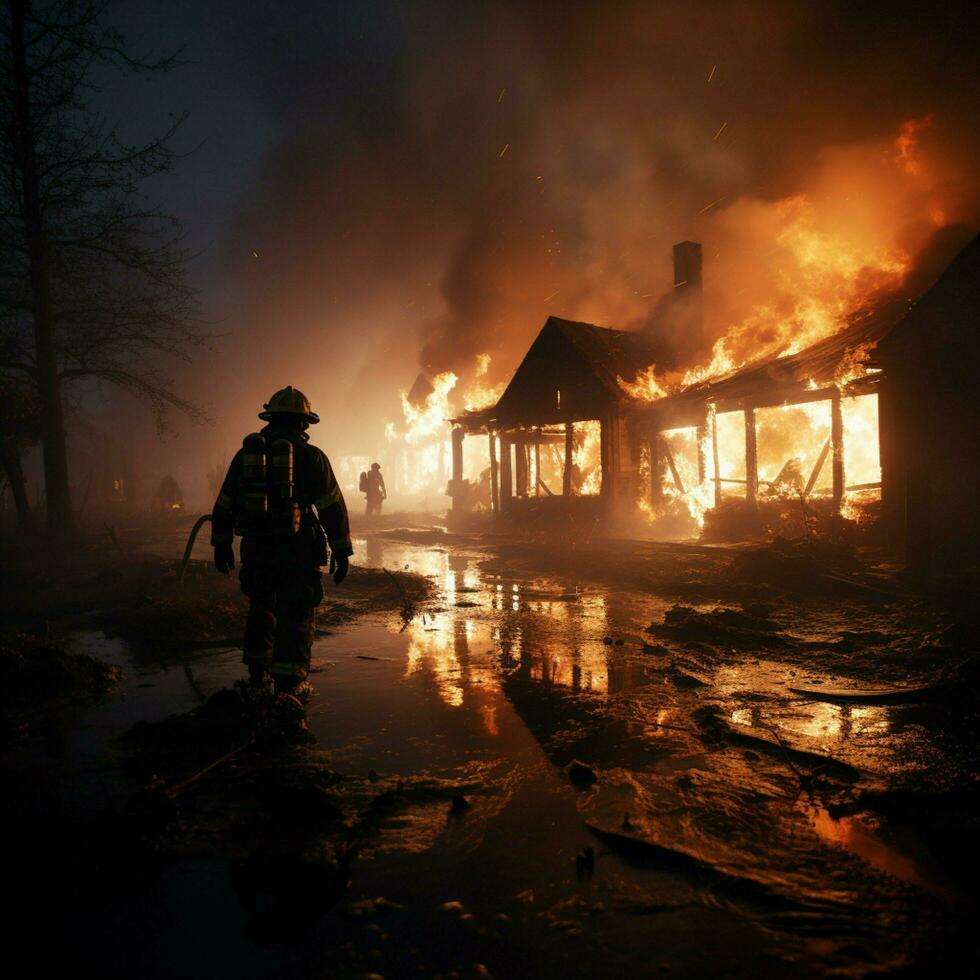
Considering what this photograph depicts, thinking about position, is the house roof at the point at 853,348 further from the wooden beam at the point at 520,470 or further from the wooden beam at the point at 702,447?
the wooden beam at the point at 520,470

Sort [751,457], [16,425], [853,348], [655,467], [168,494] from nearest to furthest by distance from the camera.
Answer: [853,348] < [751,457] < [16,425] < [655,467] < [168,494]

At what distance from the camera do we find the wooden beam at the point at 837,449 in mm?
12156

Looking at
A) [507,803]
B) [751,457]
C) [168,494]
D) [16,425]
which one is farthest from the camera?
[168,494]

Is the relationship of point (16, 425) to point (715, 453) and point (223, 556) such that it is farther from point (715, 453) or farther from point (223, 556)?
point (715, 453)

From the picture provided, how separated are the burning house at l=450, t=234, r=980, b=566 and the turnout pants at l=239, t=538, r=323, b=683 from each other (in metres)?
8.63

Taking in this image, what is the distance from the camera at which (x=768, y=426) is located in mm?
19797

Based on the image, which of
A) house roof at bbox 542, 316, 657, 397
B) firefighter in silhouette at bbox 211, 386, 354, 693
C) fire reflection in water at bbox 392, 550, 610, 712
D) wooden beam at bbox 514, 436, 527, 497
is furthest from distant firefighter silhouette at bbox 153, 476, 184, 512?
firefighter in silhouette at bbox 211, 386, 354, 693

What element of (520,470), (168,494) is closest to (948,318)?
(520,470)

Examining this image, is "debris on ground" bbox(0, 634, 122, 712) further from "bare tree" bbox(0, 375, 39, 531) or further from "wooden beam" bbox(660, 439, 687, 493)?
"wooden beam" bbox(660, 439, 687, 493)

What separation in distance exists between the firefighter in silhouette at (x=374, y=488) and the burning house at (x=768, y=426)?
13.0ft

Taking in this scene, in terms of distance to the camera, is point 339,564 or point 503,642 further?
point 503,642

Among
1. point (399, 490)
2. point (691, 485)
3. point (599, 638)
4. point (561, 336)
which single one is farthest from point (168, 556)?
point (399, 490)

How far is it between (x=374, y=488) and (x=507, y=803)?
2400cm

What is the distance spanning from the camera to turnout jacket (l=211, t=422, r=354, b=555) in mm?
4680
